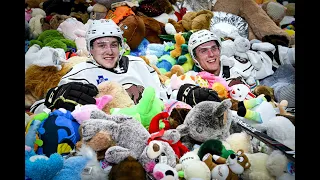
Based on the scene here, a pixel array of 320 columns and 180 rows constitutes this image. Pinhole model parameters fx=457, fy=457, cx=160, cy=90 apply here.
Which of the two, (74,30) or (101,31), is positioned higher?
(101,31)

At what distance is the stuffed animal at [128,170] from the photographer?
4.32 ft

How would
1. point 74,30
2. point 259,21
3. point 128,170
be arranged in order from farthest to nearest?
point 259,21
point 74,30
point 128,170

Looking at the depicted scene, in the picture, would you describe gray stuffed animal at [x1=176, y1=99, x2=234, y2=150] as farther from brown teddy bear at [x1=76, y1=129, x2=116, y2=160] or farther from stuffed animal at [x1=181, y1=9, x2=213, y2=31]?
stuffed animal at [x1=181, y1=9, x2=213, y2=31]

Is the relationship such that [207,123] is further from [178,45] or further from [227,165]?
[178,45]

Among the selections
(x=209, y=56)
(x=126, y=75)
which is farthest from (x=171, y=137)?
(x=209, y=56)

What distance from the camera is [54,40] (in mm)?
2871

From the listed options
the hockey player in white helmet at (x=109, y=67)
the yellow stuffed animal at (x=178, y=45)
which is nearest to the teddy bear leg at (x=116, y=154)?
the hockey player in white helmet at (x=109, y=67)

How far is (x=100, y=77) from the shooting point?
238 centimetres

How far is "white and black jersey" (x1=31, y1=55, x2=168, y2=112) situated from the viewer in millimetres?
2309

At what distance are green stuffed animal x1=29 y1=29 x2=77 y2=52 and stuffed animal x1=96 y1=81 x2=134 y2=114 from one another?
2.91 ft

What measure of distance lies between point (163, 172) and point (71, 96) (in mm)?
688
